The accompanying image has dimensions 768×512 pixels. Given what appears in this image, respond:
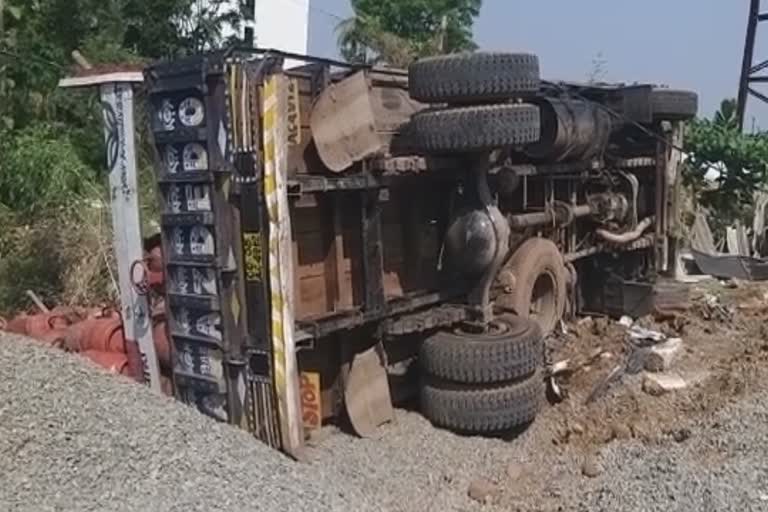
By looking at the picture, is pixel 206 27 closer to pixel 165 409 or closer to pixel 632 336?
pixel 632 336

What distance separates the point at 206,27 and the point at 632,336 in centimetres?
736

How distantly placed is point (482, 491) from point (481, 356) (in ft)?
2.89

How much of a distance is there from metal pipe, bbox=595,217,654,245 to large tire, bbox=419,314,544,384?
2893 millimetres

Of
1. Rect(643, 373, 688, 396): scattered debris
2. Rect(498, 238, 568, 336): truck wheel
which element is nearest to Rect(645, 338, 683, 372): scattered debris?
Rect(643, 373, 688, 396): scattered debris

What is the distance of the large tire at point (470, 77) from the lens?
5711 millimetres

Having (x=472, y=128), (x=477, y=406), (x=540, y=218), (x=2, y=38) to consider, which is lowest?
(x=477, y=406)

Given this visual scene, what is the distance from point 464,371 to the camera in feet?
18.8

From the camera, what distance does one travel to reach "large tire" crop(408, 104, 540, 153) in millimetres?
5660

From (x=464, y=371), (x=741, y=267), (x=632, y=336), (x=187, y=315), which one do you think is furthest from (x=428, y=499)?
(x=741, y=267)

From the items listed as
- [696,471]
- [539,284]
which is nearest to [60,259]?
[539,284]

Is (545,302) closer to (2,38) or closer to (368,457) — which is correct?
(368,457)

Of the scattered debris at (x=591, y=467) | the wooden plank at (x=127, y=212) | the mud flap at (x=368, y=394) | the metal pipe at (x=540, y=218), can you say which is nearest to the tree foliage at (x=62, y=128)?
the wooden plank at (x=127, y=212)

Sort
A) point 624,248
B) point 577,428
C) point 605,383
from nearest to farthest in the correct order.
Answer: point 577,428
point 605,383
point 624,248

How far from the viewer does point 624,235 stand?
29.1 feet
